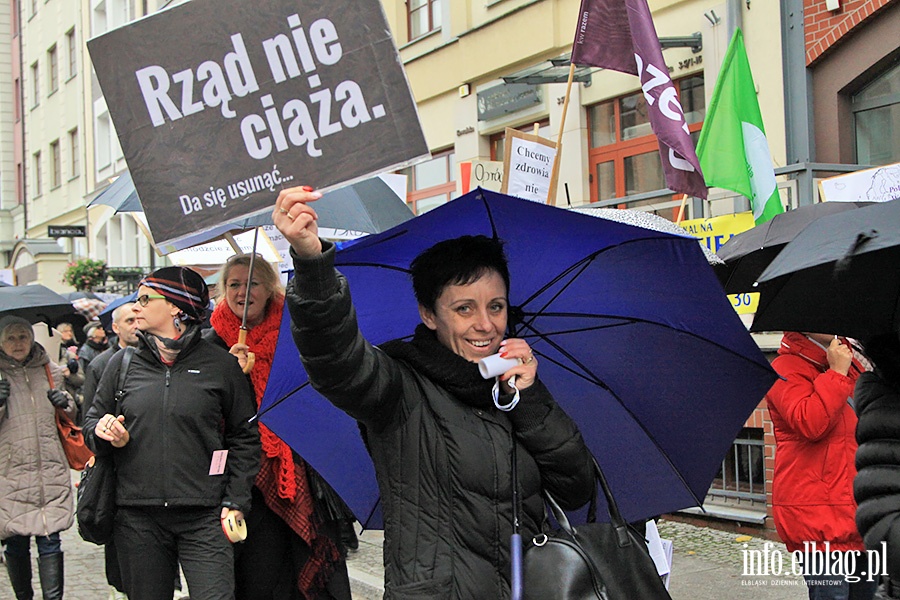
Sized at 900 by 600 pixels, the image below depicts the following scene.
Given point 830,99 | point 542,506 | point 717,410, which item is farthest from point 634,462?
point 830,99

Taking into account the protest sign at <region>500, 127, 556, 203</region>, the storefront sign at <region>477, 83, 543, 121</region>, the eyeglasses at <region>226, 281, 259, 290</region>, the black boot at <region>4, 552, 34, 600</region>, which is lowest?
the black boot at <region>4, 552, 34, 600</region>

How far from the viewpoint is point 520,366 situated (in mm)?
2979

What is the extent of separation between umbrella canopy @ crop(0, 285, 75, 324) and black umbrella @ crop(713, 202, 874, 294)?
450 centimetres

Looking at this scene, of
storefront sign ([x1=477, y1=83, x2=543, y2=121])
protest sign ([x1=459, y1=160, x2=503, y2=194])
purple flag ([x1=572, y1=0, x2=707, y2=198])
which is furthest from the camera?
storefront sign ([x1=477, y1=83, x2=543, y2=121])

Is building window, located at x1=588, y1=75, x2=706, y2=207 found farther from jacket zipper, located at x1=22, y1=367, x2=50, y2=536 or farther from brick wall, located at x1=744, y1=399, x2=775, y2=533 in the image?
jacket zipper, located at x1=22, y1=367, x2=50, y2=536

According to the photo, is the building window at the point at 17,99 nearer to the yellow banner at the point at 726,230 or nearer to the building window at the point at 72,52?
the building window at the point at 72,52

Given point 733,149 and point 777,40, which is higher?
point 777,40

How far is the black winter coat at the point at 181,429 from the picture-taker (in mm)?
4816

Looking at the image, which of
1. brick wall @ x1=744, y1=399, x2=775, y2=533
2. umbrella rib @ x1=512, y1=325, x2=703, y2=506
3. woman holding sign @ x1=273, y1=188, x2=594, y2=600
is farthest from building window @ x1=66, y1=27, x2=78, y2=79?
woman holding sign @ x1=273, y1=188, x2=594, y2=600

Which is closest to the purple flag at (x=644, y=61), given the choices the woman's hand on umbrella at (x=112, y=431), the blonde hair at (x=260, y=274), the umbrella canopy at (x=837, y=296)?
the blonde hair at (x=260, y=274)

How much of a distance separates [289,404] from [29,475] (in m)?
4.25

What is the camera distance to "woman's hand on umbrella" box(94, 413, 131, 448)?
474 centimetres

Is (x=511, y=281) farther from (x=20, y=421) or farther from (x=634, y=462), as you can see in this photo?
(x=20, y=421)

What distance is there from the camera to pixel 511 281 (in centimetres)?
345
